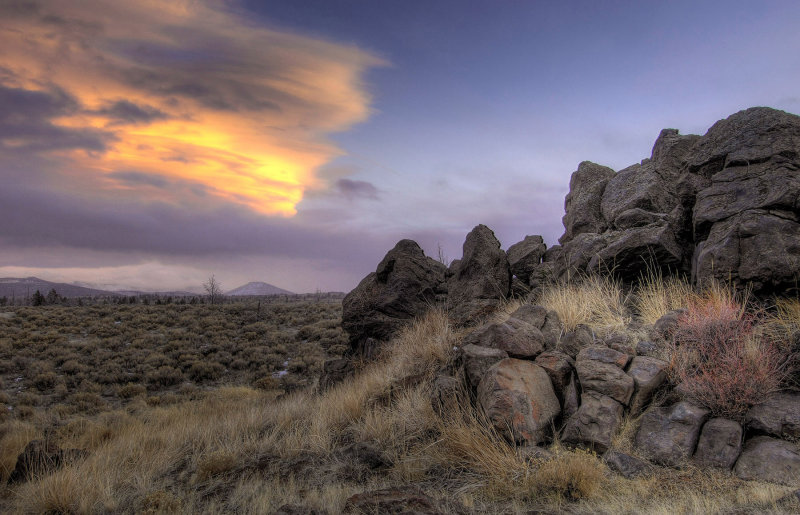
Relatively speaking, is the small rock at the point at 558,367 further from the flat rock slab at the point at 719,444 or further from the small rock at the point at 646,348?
the flat rock slab at the point at 719,444

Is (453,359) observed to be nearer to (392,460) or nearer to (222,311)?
(392,460)

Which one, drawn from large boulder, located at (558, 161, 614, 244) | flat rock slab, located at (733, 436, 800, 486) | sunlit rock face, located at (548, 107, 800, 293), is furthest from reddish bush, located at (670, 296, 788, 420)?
large boulder, located at (558, 161, 614, 244)

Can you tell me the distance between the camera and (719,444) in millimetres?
5223

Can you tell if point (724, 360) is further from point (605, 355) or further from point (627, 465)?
point (627, 465)

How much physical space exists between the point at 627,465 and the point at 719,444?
1.16 metres

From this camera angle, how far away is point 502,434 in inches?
235

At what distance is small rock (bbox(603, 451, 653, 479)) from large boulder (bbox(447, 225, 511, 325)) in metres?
7.14

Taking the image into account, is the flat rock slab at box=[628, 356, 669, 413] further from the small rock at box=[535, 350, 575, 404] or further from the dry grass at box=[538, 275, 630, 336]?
the dry grass at box=[538, 275, 630, 336]

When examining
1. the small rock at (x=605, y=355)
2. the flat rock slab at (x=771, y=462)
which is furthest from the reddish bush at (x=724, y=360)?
the small rock at (x=605, y=355)

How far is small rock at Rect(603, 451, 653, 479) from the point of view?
510 centimetres

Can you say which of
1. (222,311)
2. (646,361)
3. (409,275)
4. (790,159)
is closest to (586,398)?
(646,361)

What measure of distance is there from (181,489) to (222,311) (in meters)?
39.1

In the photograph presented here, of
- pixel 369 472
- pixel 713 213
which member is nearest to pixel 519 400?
pixel 369 472

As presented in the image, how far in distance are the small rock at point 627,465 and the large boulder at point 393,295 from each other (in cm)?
862
